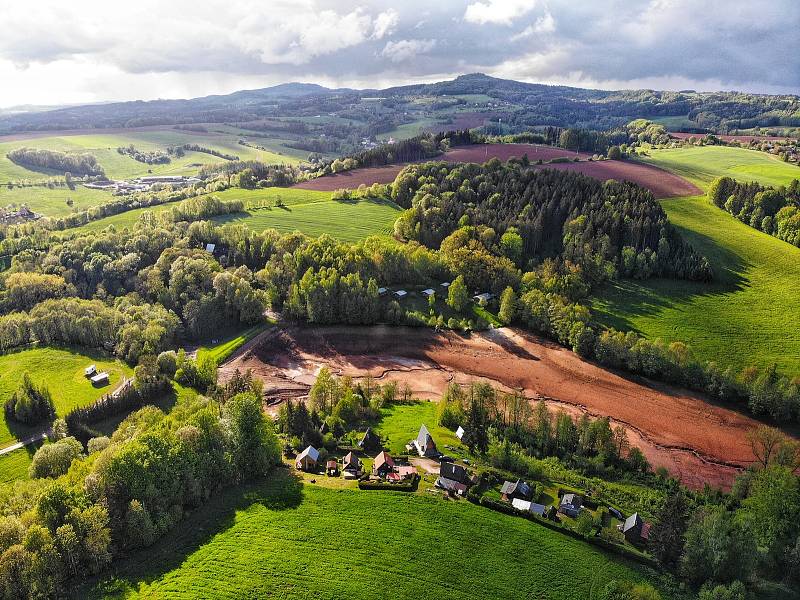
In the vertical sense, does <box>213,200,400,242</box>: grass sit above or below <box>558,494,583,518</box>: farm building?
above

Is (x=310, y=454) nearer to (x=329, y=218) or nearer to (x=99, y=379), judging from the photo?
(x=99, y=379)

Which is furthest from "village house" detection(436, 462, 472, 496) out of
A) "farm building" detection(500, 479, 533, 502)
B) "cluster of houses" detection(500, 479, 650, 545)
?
"cluster of houses" detection(500, 479, 650, 545)

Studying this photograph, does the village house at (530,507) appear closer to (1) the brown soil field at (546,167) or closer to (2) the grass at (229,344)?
(2) the grass at (229,344)

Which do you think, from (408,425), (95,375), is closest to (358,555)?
(408,425)

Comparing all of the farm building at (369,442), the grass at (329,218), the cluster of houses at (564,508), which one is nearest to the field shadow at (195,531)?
the farm building at (369,442)

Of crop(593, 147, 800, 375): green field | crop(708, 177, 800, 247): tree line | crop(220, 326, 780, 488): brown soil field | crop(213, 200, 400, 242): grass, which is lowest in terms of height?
crop(220, 326, 780, 488): brown soil field

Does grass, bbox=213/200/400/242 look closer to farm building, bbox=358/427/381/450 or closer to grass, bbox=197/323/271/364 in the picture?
grass, bbox=197/323/271/364

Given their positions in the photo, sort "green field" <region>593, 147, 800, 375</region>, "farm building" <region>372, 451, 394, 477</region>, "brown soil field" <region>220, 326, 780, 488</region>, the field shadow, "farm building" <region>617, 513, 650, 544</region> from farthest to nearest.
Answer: "green field" <region>593, 147, 800, 375</region>
"brown soil field" <region>220, 326, 780, 488</region>
"farm building" <region>372, 451, 394, 477</region>
"farm building" <region>617, 513, 650, 544</region>
the field shadow
